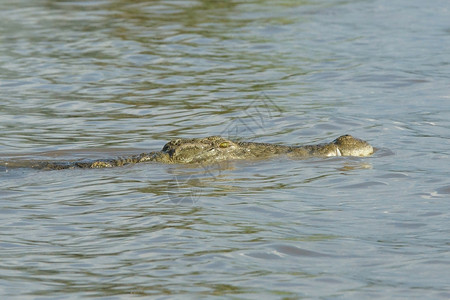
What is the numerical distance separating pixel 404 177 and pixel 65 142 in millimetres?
4038

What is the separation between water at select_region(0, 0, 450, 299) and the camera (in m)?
5.82

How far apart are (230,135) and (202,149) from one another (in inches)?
65.4

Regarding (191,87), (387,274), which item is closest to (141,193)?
(387,274)

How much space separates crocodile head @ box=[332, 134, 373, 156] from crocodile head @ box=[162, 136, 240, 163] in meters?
1.04

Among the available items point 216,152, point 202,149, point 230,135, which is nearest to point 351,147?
point 216,152

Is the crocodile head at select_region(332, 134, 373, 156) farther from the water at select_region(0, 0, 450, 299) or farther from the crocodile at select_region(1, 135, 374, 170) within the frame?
the water at select_region(0, 0, 450, 299)

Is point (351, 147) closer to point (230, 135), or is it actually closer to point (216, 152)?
point (216, 152)

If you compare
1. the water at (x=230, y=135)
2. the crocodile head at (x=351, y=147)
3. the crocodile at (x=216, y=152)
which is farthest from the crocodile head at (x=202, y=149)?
the crocodile head at (x=351, y=147)

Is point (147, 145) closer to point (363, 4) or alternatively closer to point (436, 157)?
point (436, 157)

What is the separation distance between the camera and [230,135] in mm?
10781

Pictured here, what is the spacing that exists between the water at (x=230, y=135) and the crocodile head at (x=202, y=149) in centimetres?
23

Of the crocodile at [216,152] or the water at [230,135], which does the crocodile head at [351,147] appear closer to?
the crocodile at [216,152]

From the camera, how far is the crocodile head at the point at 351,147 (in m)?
8.98

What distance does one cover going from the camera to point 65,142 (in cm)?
1025
